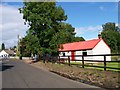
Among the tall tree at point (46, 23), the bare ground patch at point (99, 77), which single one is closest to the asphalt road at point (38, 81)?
the bare ground patch at point (99, 77)

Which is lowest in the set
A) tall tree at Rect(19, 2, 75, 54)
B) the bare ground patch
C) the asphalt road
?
the asphalt road

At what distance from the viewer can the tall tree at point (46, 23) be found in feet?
159

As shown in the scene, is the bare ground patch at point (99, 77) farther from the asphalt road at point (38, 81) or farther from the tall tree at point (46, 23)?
the tall tree at point (46, 23)

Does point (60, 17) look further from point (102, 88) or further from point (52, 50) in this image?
point (102, 88)

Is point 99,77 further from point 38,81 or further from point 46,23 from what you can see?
Result: point 46,23

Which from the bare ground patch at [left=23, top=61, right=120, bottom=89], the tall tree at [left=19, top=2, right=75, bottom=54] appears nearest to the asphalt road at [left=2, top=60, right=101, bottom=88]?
the bare ground patch at [left=23, top=61, right=120, bottom=89]

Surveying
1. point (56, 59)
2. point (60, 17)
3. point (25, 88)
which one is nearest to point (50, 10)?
point (60, 17)

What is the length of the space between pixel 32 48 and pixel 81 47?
1473cm

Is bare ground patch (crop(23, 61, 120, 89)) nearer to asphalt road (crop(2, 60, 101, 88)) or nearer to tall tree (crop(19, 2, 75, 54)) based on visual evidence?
asphalt road (crop(2, 60, 101, 88))

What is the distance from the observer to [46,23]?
1911 inches

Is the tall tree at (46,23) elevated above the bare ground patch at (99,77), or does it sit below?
above

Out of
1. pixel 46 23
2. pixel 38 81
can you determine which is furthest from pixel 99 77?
pixel 46 23

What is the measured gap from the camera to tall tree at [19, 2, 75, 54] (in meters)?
48.5

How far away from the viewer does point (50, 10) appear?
49.4 meters
